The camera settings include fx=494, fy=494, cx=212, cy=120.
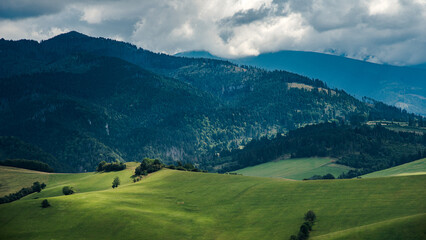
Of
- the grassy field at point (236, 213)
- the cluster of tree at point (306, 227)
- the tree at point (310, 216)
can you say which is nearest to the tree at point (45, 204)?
the grassy field at point (236, 213)

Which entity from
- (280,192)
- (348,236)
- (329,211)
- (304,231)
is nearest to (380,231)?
(348,236)

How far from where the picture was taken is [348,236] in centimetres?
11106

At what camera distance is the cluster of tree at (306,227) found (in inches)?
4975

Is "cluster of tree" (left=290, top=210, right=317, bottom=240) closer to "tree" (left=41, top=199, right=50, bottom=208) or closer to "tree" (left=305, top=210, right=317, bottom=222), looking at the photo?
"tree" (left=305, top=210, right=317, bottom=222)

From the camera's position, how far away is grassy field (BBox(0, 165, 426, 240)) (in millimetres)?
132625

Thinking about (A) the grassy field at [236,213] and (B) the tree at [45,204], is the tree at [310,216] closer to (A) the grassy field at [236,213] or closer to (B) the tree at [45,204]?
(A) the grassy field at [236,213]

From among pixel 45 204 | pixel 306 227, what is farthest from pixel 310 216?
pixel 45 204

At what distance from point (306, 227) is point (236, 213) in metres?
32.8

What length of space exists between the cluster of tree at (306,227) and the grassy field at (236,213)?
175 centimetres

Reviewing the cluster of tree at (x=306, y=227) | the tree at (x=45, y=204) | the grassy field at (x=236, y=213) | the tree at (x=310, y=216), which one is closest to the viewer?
the cluster of tree at (x=306, y=227)

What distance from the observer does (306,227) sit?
12938cm

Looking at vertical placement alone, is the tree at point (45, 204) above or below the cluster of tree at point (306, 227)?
above

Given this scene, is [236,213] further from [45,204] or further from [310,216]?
[45,204]

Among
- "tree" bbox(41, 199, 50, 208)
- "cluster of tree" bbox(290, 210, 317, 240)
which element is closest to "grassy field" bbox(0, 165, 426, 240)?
"cluster of tree" bbox(290, 210, 317, 240)
